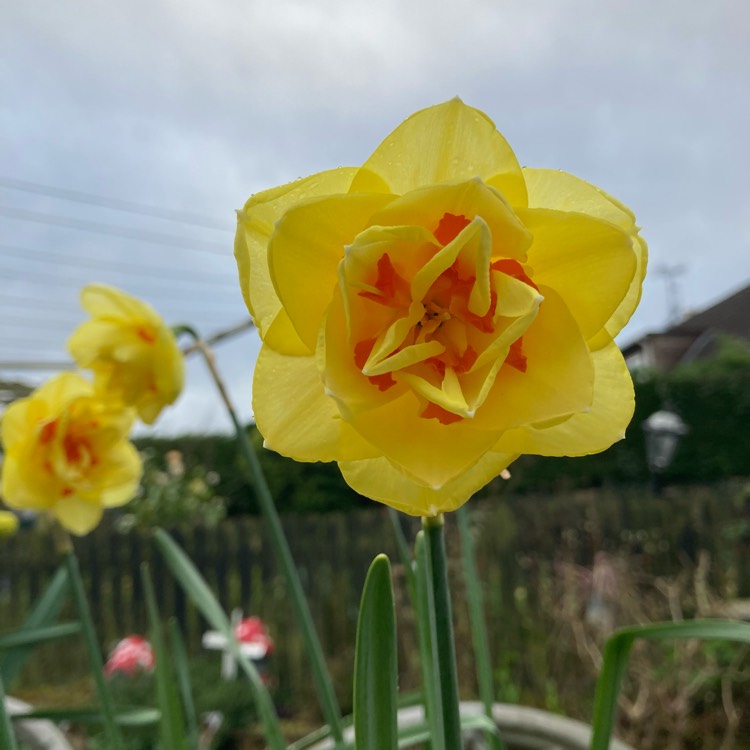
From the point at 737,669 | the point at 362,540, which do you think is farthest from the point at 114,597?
the point at 737,669

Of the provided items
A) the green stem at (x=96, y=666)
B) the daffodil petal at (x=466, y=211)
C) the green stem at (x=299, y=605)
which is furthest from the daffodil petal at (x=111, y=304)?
the daffodil petal at (x=466, y=211)

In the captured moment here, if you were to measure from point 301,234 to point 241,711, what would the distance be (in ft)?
12.3

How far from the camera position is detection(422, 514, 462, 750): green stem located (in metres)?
0.50

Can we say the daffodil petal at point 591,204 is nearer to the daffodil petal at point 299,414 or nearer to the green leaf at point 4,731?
the daffodil petal at point 299,414

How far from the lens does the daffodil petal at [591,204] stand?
55cm

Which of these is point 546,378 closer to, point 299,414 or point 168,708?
point 299,414

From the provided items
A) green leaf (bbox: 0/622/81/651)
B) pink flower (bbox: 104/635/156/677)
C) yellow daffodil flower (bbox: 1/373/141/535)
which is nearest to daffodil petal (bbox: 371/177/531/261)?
yellow daffodil flower (bbox: 1/373/141/535)

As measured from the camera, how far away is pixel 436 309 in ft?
1.79

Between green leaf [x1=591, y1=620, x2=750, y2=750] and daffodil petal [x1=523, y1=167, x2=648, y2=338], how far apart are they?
0.85 feet

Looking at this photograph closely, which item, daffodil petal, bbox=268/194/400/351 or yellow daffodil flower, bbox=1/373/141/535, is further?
yellow daffodil flower, bbox=1/373/141/535

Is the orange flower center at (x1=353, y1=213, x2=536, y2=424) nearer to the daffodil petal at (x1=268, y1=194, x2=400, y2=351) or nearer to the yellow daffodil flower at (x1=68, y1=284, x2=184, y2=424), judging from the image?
the daffodil petal at (x1=268, y1=194, x2=400, y2=351)

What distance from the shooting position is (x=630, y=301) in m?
0.56

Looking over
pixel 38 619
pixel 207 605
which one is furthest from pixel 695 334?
pixel 207 605

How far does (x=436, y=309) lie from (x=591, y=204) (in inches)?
5.9
